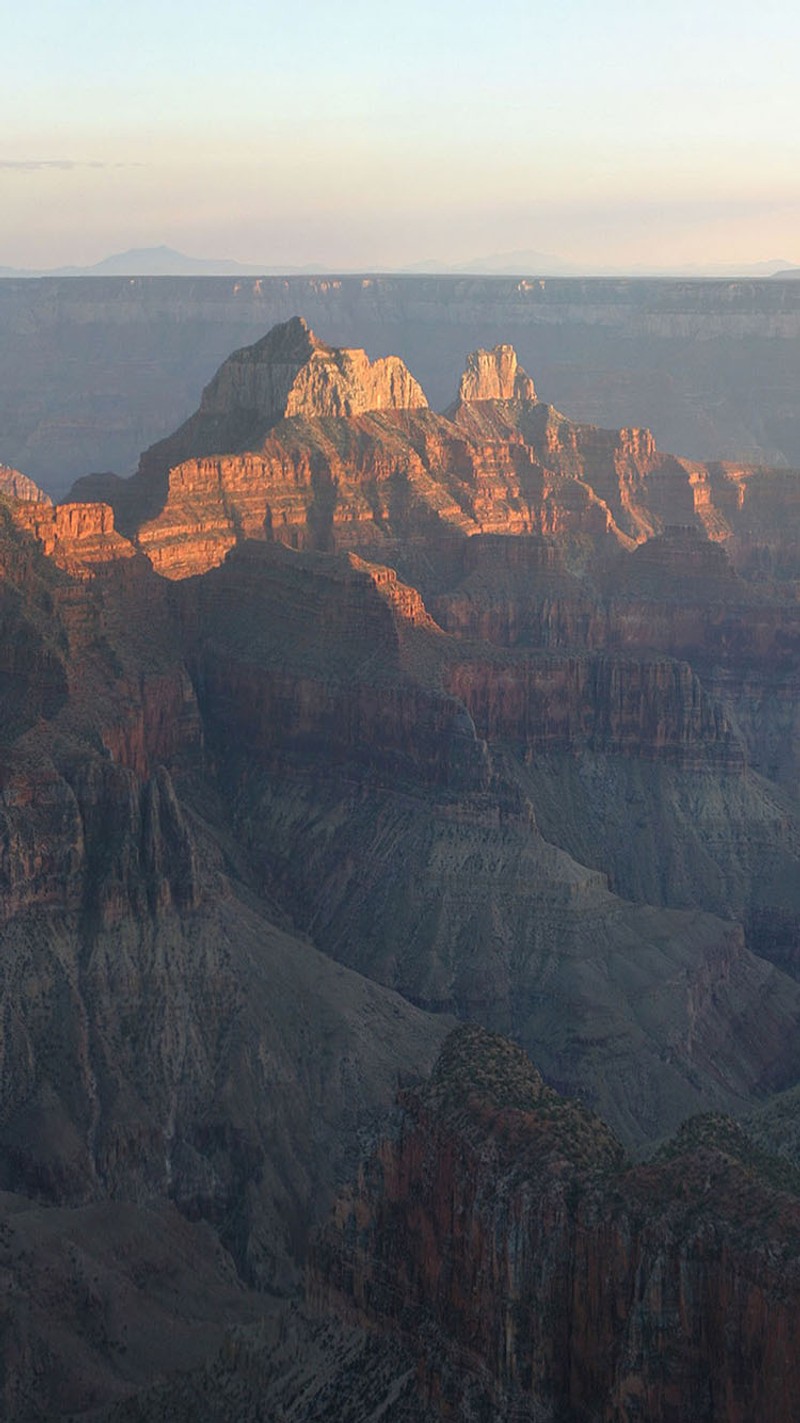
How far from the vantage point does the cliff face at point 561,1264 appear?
45.6 meters

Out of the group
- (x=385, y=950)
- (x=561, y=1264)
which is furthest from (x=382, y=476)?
(x=561, y=1264)

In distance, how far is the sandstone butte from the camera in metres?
48.6

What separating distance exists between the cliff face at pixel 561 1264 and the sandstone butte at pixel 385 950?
3.3 inches

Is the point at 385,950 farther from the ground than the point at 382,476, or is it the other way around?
the point at 382,476

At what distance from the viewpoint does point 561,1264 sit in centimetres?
4797

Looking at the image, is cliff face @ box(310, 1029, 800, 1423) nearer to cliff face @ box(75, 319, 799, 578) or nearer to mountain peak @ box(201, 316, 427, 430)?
cliff face @ box(75, 319, 799, 578)

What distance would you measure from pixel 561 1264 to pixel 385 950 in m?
50.7

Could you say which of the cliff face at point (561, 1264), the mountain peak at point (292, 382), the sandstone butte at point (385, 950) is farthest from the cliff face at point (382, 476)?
the cliff face at point (561, 1264)

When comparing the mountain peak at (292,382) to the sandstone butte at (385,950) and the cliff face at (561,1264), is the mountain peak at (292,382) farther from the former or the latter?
the cliff face at (561,1264)

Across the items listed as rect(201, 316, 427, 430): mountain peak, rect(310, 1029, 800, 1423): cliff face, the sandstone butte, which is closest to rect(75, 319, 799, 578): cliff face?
rect(201, 316, 427, 430): mountain peak

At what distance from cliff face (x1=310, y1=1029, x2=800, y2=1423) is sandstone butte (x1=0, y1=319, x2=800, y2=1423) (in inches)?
3.3

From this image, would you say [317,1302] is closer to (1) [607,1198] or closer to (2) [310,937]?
(1) [607,1198]

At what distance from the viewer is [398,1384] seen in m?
50.1

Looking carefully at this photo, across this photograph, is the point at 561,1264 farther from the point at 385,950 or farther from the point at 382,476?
the point at 382,476
